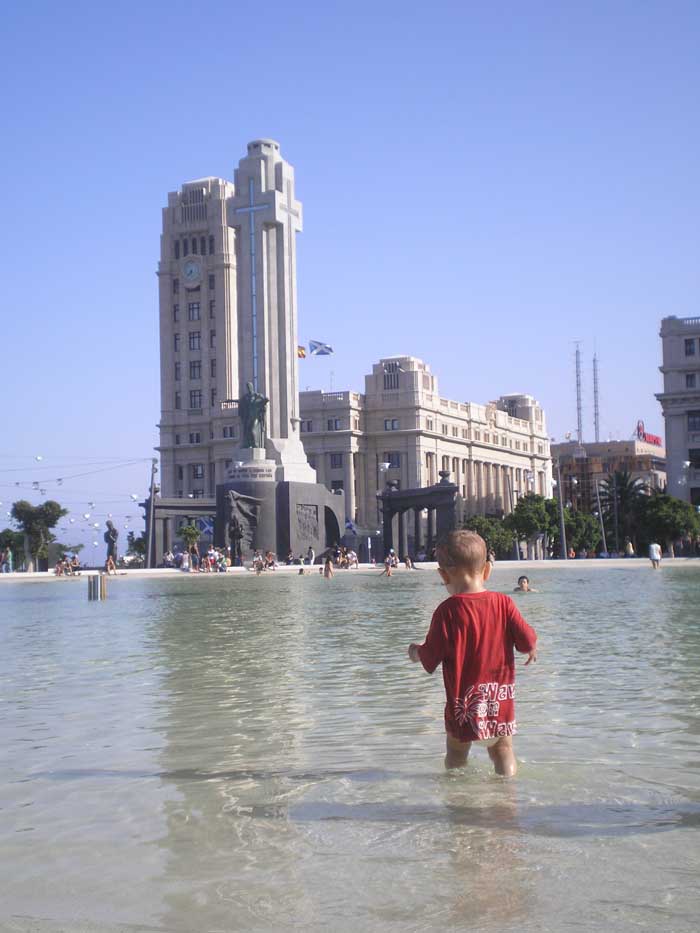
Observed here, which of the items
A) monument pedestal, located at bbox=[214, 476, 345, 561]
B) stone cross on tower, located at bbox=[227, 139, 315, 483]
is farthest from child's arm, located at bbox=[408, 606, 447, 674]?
stone cross on tower, located at bbox=[227, 139, 315, 483]

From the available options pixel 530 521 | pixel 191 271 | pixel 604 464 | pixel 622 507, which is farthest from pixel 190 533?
pixel 604 464

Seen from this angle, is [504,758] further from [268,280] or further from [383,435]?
[383,435]

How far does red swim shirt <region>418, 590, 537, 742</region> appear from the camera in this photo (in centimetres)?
625

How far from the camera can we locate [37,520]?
9450 centimetres

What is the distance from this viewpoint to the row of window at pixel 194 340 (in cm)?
13638

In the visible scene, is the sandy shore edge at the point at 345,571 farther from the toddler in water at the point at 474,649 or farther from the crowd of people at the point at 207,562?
the toddler in water at the point at 474,649

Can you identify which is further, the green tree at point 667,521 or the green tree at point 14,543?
the green tree at point 14,543

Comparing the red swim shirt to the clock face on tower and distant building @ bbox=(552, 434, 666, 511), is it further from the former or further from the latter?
distant building @ bbox=(552, 434, 666, 511)

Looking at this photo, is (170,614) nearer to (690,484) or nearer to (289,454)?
(289,454)

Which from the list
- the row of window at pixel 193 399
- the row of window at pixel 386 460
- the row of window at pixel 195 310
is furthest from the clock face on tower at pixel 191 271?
the row of window at pixel 386 460

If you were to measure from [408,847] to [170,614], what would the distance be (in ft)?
64.7

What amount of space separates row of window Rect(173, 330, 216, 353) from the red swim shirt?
432ft

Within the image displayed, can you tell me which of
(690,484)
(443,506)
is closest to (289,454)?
(443,506)

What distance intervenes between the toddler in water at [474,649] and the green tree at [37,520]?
91367mm
